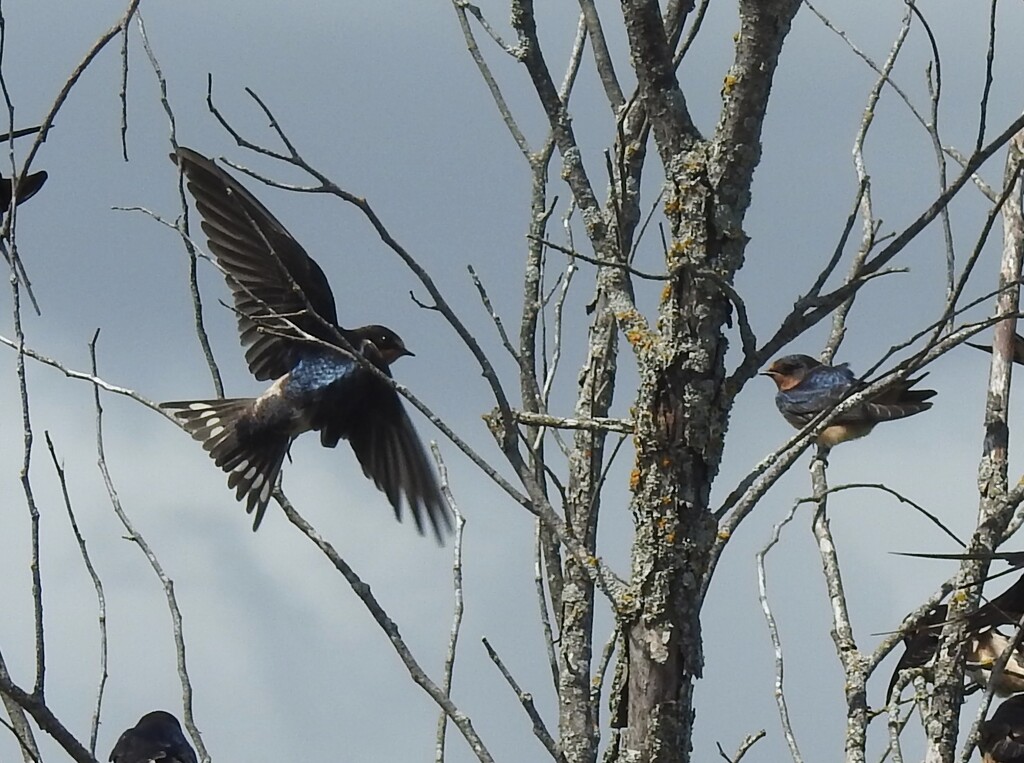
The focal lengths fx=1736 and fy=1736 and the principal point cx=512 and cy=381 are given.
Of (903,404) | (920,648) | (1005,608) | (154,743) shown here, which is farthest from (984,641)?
(903,404)

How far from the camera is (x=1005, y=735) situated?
5.03 metres

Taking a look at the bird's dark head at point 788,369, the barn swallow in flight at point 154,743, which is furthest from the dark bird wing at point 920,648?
the bird's dark head at point 788,369

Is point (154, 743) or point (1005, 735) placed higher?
point (154, 743)

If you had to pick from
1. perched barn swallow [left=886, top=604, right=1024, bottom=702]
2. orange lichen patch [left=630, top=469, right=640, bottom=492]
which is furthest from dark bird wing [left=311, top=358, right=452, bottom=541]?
orange lichen patch [left=630, top=469, right=640, bottom=492]

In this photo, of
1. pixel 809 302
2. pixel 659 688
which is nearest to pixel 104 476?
pixel 659 688

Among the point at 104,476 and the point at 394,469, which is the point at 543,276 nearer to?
the point at 104,476

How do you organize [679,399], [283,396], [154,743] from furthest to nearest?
[154,743]
[283,396]
[679,399]

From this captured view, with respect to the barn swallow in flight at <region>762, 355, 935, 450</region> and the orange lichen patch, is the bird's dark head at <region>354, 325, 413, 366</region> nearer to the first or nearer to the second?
the barn swallow in flight at <region>762, 355, 935, 450</region>

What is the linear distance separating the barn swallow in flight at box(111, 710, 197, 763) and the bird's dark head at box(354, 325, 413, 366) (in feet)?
6.93

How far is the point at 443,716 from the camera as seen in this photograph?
3.87 metres

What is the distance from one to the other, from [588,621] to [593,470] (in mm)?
412

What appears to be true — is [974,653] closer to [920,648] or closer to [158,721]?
[920,648]

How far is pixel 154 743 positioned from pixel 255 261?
109 inches

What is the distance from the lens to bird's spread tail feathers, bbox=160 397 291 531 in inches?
245
